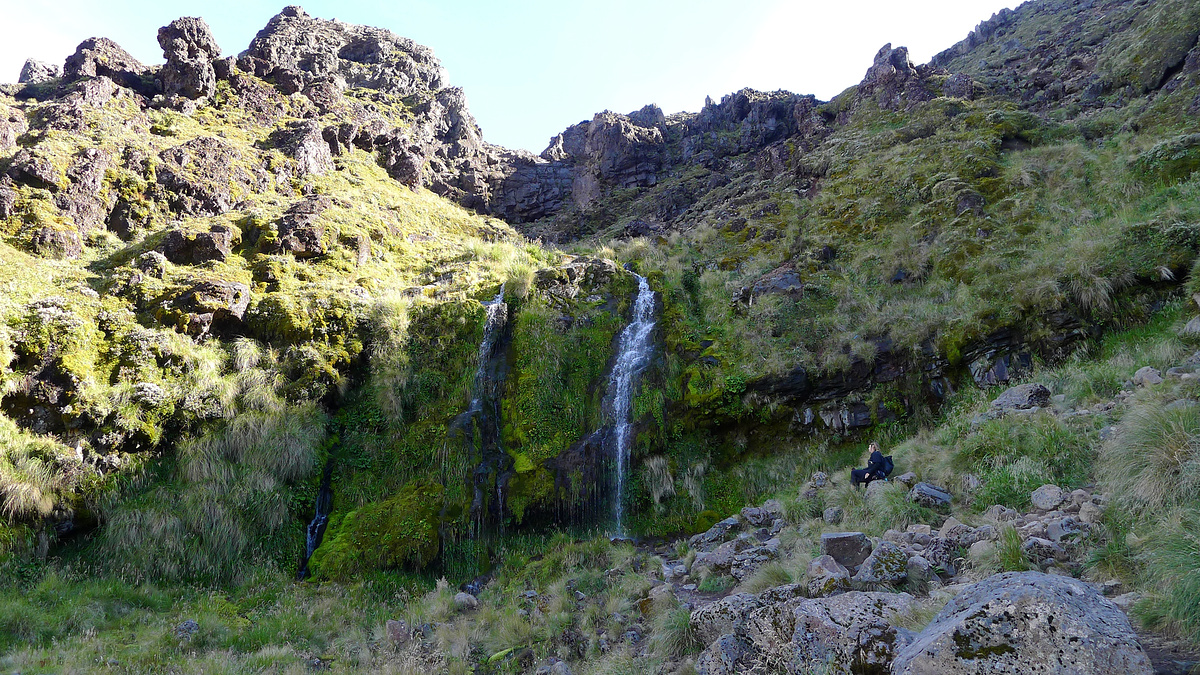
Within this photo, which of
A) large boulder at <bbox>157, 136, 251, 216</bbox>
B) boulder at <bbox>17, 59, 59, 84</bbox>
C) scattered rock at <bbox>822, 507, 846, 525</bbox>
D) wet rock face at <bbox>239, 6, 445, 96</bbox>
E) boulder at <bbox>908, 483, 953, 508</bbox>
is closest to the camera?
boulder at <bbox>908, 483, 953, 508</bbox>

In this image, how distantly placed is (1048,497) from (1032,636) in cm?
343

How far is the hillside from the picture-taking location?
4.93 metres

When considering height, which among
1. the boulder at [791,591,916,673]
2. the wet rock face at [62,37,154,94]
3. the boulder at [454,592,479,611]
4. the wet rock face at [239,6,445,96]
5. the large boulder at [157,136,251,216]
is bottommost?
the boulder at [454,592,479,611]

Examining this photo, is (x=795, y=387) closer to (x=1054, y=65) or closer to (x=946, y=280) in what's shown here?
(x=946, y=280)

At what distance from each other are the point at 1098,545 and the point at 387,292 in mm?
15004

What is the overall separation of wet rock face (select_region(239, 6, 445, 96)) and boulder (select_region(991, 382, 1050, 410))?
34841 millimetres

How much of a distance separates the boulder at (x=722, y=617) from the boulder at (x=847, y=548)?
97cm

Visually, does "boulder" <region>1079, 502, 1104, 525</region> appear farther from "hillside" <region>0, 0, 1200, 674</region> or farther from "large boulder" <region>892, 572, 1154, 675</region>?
"large boulder" <region>892, 572, 1154, 675</region>

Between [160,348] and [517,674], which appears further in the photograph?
[160,348]

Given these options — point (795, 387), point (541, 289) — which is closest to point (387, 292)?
point (541, 289)

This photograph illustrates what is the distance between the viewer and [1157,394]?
18.2ft

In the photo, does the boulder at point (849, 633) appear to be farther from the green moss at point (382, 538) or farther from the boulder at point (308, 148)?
the boulder at point (308, 148)

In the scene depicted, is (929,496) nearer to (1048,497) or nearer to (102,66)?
(1048,497)

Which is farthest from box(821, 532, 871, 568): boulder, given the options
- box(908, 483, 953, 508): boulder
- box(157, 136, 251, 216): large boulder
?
box(157, 136, 251, 216): large boulder
